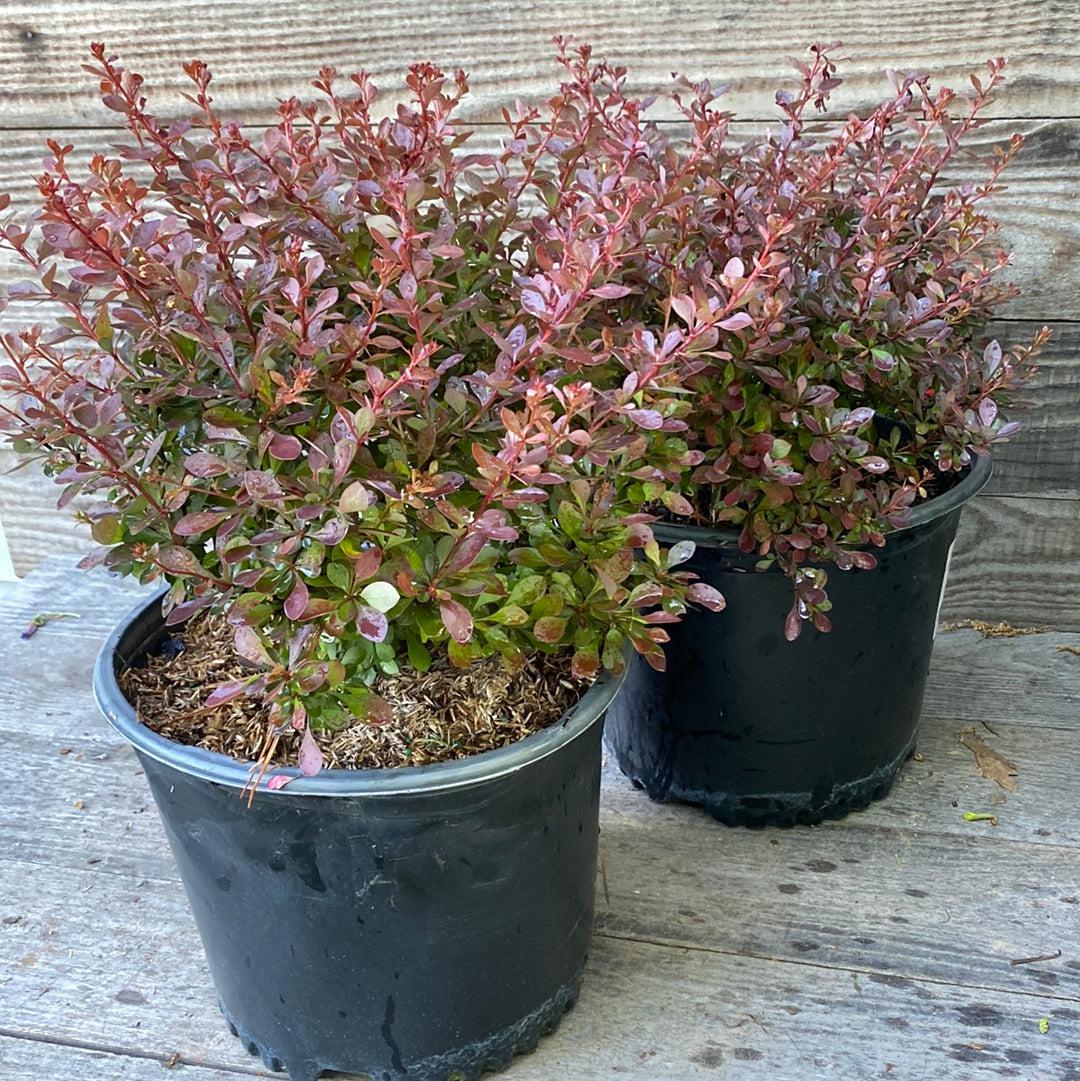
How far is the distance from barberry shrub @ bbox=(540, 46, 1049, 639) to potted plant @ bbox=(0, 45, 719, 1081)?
4.6 inches

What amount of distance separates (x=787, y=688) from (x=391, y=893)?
0.55 m

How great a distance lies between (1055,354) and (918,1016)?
97cm

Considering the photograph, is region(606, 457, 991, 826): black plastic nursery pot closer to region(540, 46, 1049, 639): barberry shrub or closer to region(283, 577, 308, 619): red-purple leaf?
region(540, 46, 1049, 639): barberry shrub

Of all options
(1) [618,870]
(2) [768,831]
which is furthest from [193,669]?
(2) [768,831]

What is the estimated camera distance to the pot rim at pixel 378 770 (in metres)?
0.84

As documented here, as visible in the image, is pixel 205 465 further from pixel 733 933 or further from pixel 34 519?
pixel 34 519

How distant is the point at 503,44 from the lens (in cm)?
157

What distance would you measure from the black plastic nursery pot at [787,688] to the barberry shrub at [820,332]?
0.14ft

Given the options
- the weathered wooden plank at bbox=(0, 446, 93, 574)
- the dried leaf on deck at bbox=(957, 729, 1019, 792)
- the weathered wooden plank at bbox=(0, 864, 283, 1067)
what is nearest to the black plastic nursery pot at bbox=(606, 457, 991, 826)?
the dried leaf on deck at bbox=(957, 729, 1019, 792)

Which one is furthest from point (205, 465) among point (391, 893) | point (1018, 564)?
point (1018, 564)

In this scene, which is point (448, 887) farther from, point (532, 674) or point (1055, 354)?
point (1055, 354)

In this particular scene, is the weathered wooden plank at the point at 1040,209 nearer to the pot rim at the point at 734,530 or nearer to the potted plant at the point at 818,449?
the potted plant at the point at 818,449

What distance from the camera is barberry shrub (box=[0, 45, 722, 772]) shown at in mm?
783

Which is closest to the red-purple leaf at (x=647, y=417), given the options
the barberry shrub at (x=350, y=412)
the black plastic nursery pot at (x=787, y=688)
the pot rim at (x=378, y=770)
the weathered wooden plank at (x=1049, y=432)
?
the barberry shrub at (x=350, y=412)
